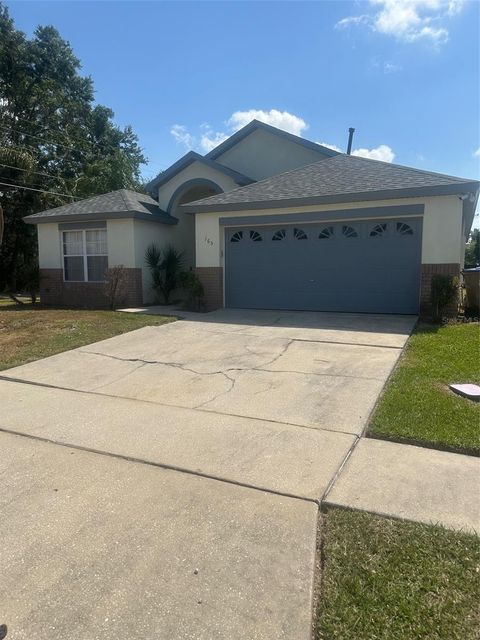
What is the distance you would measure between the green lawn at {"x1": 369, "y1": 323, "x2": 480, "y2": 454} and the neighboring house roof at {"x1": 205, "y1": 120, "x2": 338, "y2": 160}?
10.8 m

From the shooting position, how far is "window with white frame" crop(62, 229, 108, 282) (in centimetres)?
1532

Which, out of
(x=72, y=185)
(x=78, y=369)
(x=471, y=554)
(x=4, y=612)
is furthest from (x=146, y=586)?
(x=72, y=185)

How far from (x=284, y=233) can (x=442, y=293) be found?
4.59 m

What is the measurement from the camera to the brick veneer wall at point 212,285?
13.4 meters

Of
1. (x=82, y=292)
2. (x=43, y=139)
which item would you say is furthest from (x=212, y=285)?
(x=43, y=139)

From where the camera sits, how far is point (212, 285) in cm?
1338

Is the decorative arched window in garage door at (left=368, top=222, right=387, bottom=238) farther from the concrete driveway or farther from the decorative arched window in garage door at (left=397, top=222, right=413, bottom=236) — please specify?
the concrete driveway

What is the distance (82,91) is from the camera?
34688 mm

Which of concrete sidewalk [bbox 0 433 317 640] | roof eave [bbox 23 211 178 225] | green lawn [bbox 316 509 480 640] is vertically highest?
roof eave [bbox 23 211 178 225]

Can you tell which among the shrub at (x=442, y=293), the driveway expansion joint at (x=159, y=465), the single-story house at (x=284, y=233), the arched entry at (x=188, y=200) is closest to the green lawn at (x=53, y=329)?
the single-story house at (x=284, y=233)

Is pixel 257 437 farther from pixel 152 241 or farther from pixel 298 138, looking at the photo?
pixel 298 138

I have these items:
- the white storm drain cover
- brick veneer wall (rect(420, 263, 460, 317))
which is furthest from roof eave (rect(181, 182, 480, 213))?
the white storm drain cover

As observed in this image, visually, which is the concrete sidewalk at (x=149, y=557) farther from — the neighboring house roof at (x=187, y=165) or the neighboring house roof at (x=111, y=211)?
the neighboring house roof at (x=187, y=165)

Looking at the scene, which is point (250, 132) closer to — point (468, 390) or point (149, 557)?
point (468, 390)
